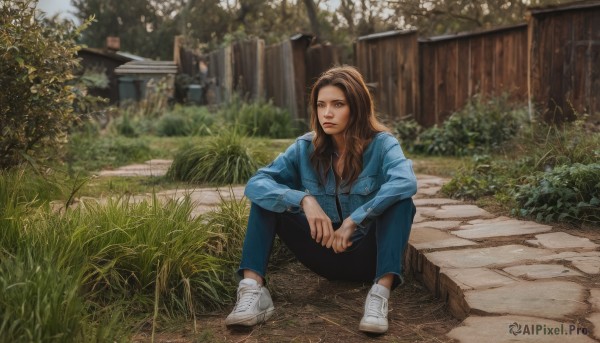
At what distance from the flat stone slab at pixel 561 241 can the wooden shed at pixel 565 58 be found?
3055 mm

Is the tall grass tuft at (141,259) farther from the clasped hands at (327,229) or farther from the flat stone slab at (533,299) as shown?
the flat stone slab at (533,299)

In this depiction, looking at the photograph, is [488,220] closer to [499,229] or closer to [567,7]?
[499,229]

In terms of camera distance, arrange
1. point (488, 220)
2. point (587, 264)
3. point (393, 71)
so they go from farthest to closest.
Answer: point (393, 71), point (488, 220), point (587, 264)

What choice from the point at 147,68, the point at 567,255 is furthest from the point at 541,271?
the point at 147,68

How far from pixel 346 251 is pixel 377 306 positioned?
44 cm

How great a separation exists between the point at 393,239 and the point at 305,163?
2.09ft

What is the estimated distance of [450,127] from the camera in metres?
7.47

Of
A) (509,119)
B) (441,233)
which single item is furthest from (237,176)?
(509,119)

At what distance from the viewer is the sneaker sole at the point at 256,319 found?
243 cm

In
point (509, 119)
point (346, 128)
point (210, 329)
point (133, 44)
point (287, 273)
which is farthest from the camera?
point (133, 44)

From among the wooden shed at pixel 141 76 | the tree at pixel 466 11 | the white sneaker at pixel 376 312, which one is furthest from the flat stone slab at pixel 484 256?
the wooden shed at pixel 141 76

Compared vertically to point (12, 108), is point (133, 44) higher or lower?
higher

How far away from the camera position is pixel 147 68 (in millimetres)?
15414

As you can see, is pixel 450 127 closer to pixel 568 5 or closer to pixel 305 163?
pixel 568 5
